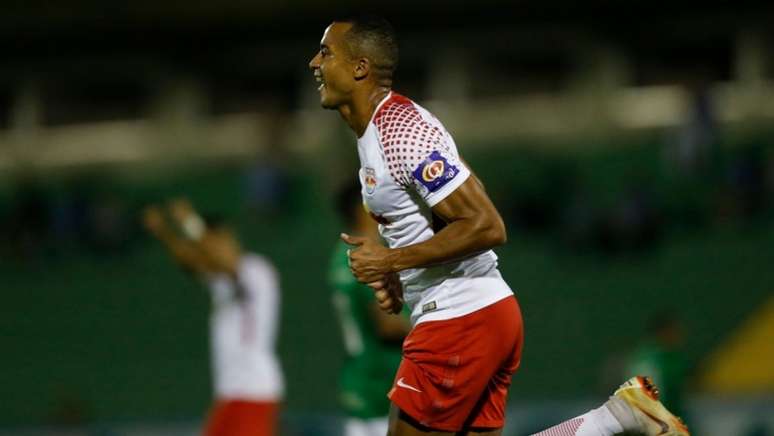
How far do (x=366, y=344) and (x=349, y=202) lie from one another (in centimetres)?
80

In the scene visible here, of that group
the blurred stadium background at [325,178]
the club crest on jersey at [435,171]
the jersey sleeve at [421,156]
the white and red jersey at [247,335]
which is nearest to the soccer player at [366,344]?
the white and red jersey at [247,335]

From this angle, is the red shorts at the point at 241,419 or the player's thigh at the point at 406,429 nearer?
the player's thigh at the point at 406,429

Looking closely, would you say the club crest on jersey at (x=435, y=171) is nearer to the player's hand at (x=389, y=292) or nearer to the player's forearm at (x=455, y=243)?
the player's forearm at (x=455, y=243)

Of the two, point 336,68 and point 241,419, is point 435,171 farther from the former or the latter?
point 241,419

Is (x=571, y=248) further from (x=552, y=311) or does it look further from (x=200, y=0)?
(x=200, y=0)

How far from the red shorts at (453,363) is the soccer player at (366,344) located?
6.99 feet

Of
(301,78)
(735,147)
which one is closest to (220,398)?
(735,147)

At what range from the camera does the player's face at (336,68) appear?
4906 mm

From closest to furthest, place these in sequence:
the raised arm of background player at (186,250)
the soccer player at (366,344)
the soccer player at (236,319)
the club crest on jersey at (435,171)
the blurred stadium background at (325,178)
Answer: the club crest on jersey at (435,171)
the soccer player at (366,344)
the soccer player at (236,319)
the raised arm of background player at (186,250)
the blurred stadium background at (325,178)

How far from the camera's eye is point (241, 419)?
8.95 metres

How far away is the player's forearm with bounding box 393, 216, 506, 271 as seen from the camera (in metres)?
4.66

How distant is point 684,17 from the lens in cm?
1830

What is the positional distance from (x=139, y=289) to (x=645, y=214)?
7.16 m

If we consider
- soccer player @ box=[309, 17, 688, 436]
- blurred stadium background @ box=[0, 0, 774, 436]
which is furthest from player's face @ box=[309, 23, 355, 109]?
blurred stadium background @ box=[0, 0, 774, 436]
